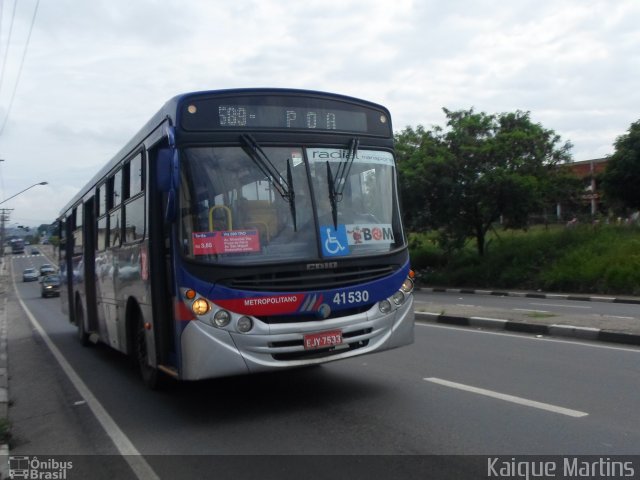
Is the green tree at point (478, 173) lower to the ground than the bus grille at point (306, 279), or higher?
higher

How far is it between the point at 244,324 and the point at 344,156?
6.81ft

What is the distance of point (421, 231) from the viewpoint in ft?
99.8

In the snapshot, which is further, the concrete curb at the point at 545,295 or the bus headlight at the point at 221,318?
the concrete curb at the point at 545,295

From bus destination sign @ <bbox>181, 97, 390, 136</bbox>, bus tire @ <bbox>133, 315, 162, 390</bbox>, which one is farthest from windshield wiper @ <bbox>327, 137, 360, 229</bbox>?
bus tire @ <bbox>133, 315, 162, 390</bbox>

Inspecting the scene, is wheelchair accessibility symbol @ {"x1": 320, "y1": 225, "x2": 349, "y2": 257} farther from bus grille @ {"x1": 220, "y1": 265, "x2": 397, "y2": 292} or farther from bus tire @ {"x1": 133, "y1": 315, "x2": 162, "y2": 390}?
bus tire @ {"x1": 133, "y1": 315, "x2": 162, "y2": 390}

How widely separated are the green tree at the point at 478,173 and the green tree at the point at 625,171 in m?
2.32

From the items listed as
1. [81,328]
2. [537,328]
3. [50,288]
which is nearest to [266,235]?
[537,328]

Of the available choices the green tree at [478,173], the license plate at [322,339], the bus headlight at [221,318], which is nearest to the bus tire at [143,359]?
the bus headlight at [221,318]

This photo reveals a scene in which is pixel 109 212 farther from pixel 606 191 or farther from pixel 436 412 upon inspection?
pixel 606 191

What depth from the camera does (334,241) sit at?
677 centimetres

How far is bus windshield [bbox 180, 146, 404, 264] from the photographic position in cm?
639

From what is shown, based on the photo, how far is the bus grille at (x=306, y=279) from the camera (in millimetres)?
6324

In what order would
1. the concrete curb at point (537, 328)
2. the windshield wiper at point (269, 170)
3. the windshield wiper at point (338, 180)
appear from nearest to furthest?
1. the windshield wiper at point (269, 170)
2. the windshield wiper at point (338, 180)
3. the concrete curb at point (537, 328)

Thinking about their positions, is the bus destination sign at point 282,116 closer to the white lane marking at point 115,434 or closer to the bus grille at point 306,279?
the bus grille at point 306,279
